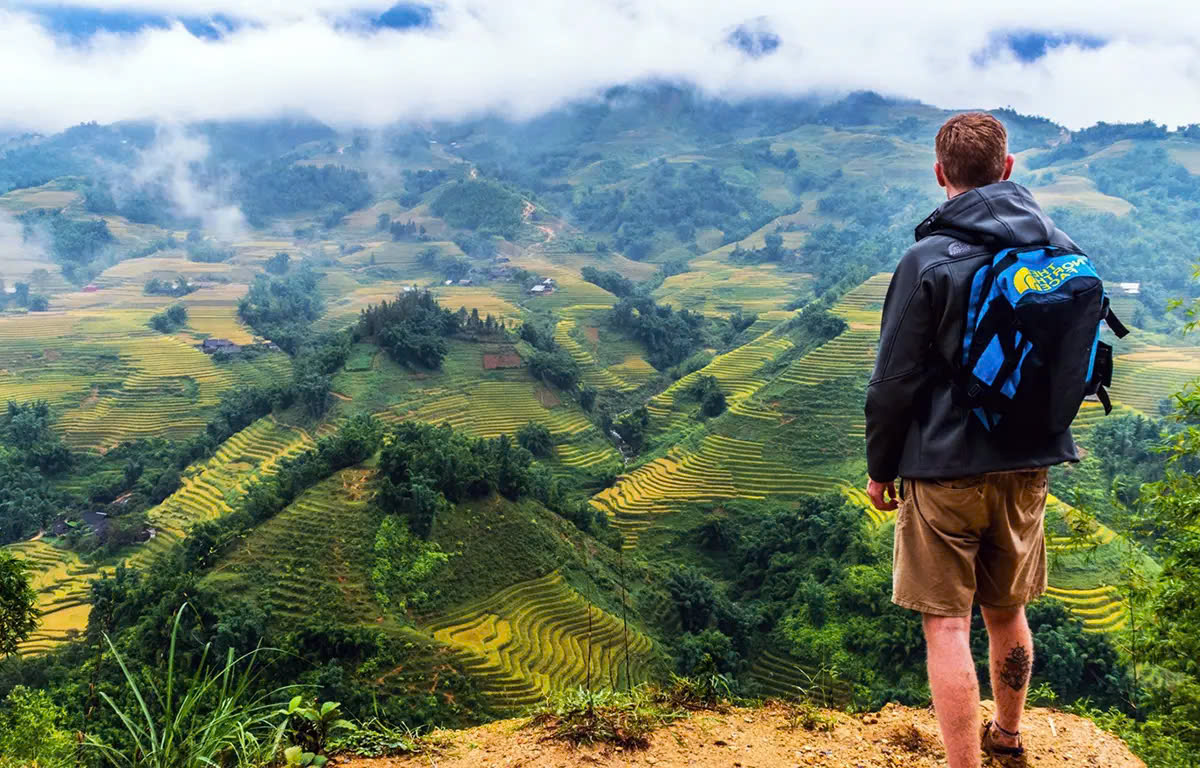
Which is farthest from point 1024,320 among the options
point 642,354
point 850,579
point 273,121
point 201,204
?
point 273,121

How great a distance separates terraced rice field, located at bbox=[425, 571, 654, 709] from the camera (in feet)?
37.9

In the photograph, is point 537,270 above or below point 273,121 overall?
below

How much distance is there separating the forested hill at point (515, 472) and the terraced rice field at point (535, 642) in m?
0.07

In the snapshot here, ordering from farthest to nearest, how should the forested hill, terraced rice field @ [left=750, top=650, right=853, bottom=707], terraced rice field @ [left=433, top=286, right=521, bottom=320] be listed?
terraced rice field @ [left=433, top=286, right=521, bottom=320], terraced rice field @ [left=750, top=650, right=853, bottom=707], the forested hill

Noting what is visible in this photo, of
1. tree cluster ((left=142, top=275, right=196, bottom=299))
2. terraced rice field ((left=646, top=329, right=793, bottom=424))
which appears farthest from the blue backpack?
tree cluster ((left=142, top=275, right=196, bottom=299))

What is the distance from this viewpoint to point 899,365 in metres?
2.17

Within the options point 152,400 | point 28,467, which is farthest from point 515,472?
point 152,400

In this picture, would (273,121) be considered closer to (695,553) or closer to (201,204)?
(201,204)

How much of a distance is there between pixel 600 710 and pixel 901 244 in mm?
60544

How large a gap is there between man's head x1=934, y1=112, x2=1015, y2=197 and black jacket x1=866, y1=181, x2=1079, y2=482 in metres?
0.11

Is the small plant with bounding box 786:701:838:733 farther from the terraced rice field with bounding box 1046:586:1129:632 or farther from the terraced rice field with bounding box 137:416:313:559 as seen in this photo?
the terraced rice field with bounding box 137:416:313:559

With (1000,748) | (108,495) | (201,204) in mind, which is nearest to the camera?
(1000,748)

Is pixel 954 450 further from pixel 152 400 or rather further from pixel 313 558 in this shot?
Result: pixel 152 400

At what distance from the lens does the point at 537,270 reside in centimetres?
6412
